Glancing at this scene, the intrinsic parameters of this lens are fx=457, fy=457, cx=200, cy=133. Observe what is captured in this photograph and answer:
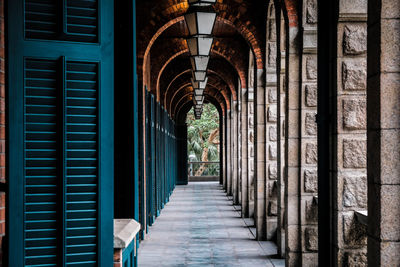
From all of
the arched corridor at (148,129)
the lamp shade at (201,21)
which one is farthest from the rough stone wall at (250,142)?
the lamp shade at (201,21)

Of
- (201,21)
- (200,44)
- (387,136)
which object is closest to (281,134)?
(200,44)

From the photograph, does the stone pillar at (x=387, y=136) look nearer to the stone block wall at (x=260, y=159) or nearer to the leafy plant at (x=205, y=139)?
the stone block wall at (x=260, y=159)

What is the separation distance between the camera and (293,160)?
5.57 m

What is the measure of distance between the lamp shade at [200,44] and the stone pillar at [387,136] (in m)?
3.17

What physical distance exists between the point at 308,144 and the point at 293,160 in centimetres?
27

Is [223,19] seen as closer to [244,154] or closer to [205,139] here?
[244,154]

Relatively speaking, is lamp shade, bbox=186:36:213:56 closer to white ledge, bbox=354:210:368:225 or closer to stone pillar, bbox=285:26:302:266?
stone pillar, bbox=285:26:302:266

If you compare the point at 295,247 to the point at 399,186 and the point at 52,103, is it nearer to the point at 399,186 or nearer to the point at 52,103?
the point at 399,186

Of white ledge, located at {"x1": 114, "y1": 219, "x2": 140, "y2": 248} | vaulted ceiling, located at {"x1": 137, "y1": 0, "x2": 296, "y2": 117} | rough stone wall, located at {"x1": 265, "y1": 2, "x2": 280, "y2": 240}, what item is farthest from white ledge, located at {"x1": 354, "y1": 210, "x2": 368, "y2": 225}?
vaulted ceiling, located at {"x1": 137, "y1": 0, "x2": 296, "y2": 117}

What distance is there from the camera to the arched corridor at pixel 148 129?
233 cm

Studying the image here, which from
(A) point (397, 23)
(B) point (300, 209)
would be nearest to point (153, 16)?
(B) point (300, 209)

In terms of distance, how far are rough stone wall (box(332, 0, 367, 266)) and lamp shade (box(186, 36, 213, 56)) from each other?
199cm

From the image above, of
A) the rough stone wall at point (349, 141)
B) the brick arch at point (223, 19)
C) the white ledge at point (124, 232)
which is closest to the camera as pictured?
the white ledge at point (124, 232)

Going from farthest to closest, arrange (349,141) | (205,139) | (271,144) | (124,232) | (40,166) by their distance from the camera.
Answer: (205,139)
(271,144)
(349,141)
(124,232)
(40,166)
